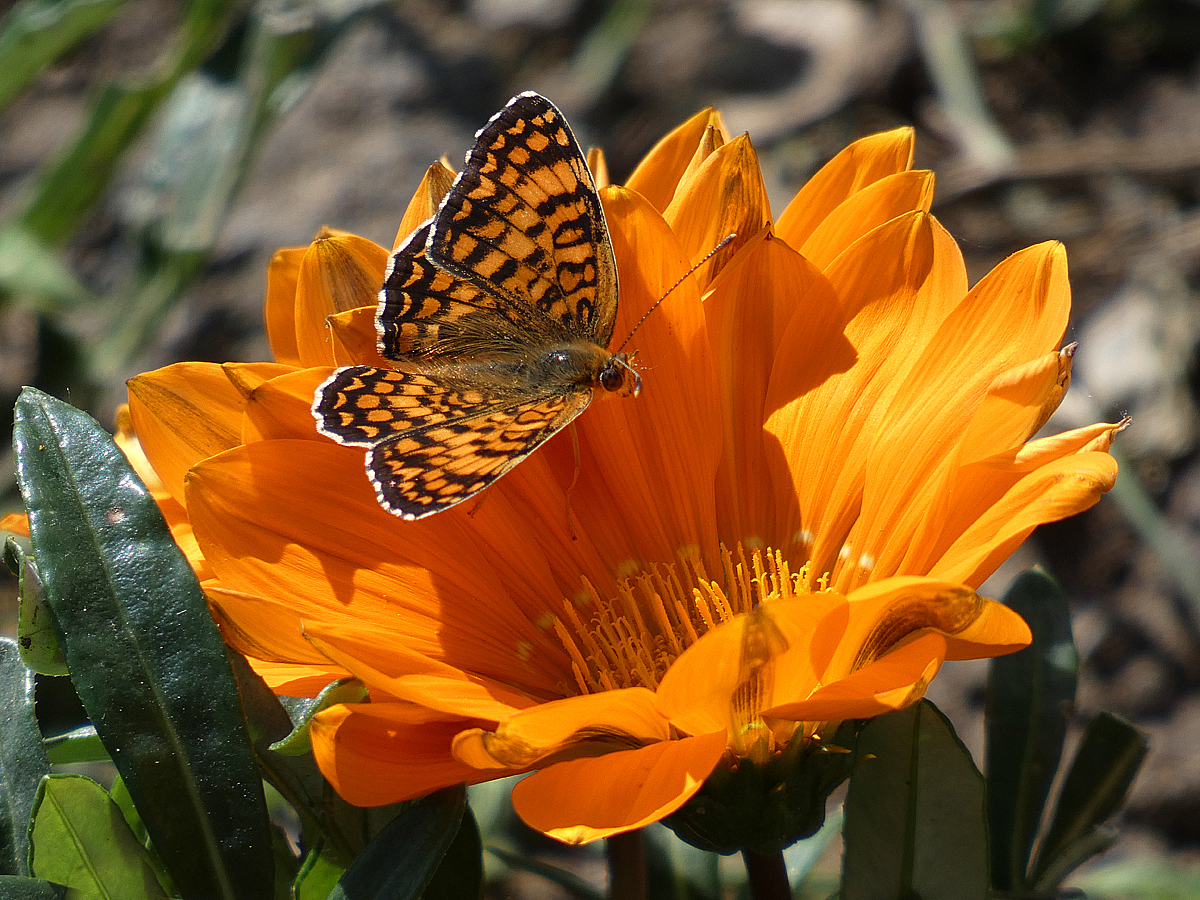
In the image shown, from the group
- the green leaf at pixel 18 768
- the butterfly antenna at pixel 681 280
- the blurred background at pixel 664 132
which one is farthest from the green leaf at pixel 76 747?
the blurred background at pixel 664 132

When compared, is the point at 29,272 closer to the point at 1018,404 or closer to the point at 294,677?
the point at 294,677

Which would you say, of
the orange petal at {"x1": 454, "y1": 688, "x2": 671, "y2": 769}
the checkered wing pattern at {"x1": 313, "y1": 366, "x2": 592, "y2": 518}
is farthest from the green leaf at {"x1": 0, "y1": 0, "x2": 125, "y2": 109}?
the orange petal at {"x1": 454, "y1": 688, "x2": 671, "y2": 769}

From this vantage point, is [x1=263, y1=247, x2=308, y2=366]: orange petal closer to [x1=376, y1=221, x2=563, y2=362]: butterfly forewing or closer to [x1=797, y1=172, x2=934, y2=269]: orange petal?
[x1=376, y1=221, x2=563, y2=362]: butterfly forewing

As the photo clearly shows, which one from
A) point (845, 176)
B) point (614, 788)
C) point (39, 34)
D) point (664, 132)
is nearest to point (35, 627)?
point (614, 788)

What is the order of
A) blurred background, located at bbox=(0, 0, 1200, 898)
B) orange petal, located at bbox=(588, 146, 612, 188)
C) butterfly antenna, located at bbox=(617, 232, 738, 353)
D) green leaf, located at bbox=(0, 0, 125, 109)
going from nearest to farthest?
butterfly antenna, located at bbox=(617, 232, 738, 353)
orange petal, located at bbox=(588, 146, 612, 188)
green leaf, located at bbox=(0, 0, 125, 109)
blurred background, located at bbox=(0, 0, 1200, 898)

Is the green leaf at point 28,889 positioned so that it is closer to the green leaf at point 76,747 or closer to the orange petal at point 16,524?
the green leaf at point 76,747

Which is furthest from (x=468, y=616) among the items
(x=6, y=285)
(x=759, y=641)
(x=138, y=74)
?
(x=138, y=74)

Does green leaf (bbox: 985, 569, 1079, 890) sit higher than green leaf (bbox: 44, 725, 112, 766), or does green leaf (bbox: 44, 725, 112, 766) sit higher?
green leaf (bbox: 44, 725, 112, 766)
